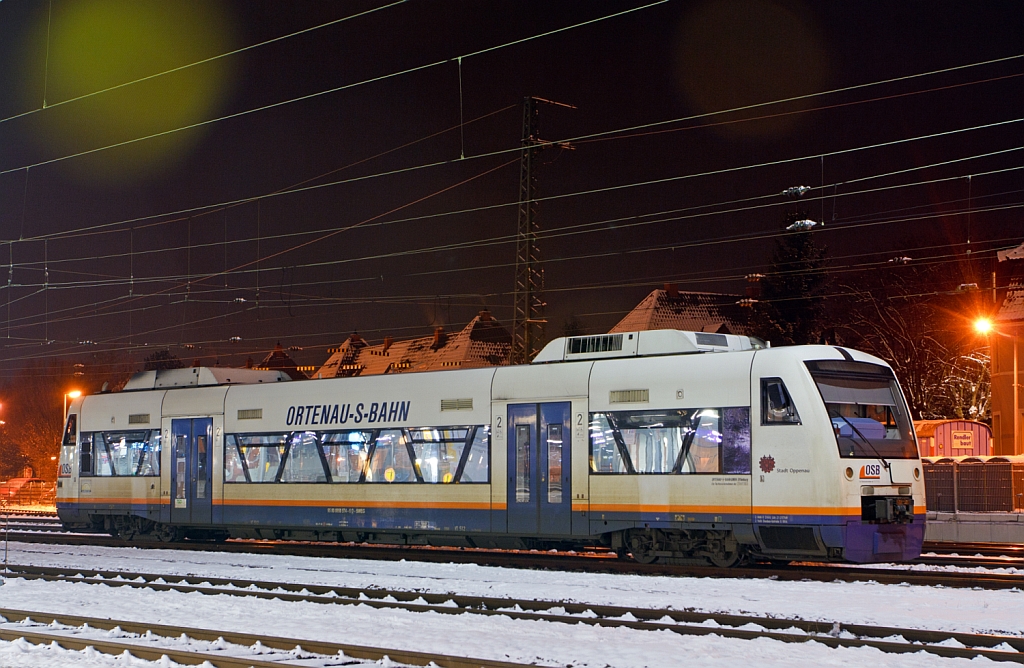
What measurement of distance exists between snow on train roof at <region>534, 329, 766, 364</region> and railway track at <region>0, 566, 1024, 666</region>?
5.83 metres

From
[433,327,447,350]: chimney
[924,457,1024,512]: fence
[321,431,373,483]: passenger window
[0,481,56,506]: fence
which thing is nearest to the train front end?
[321,431,373,483]: passenger window

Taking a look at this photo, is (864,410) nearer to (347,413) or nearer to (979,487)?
(347,413)

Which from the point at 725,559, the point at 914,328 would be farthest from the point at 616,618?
the point at 914,328

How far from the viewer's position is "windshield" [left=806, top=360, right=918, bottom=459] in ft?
53.7

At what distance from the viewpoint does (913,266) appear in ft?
176

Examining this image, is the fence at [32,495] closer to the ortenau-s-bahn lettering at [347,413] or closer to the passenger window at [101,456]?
the passenger window at [101,456]

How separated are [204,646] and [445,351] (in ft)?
205

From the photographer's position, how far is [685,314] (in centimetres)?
6875

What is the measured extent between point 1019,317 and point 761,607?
30275mm

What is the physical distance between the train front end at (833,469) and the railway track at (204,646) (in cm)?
757

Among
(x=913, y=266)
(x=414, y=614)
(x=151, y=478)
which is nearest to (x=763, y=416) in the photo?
(x=414, y=614)

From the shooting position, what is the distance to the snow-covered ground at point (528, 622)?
34.5ft

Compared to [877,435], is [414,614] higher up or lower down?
lower down

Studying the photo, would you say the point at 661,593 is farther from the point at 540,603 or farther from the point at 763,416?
the point at 763,416
